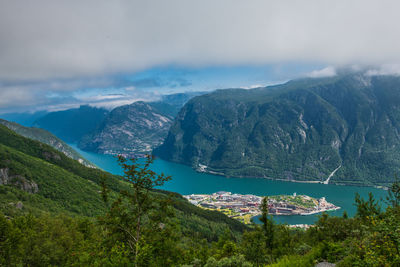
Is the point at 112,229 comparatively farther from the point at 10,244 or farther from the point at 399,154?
the point at 399,154

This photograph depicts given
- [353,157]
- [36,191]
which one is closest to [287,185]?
[353,157]

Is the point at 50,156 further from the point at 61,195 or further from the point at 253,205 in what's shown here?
the point at 253,205

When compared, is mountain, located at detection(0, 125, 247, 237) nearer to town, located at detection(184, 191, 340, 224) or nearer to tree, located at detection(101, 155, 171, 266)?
town, located at detection(184, 191, 340, 224)

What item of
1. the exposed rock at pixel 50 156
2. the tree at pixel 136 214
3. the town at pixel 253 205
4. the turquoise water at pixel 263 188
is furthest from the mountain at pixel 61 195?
the tree at pixel 136 214

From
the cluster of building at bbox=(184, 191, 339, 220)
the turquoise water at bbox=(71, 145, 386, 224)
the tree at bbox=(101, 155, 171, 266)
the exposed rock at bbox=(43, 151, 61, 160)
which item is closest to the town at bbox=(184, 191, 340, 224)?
the cluster of building at bbox=(184, 191, 339, 220)

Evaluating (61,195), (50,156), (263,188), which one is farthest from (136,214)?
(263,188)

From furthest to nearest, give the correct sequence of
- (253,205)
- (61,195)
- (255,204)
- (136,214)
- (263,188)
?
(263,188) < (255,204) < (253,205) < (61,195) < (136,214)
